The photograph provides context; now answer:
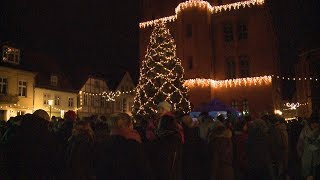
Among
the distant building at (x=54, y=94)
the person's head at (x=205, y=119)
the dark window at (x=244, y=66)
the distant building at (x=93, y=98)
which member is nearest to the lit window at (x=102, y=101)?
the distant building at (x=93, y=98)

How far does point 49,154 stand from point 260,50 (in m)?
30.6

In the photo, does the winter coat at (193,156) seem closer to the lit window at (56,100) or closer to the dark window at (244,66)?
the dark window at (244,66)

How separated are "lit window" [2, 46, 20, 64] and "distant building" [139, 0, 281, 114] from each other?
645 inches

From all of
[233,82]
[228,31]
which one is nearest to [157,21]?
[228,31]

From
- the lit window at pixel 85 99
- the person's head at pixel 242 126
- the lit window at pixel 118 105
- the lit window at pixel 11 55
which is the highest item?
the lit window at pixel 11 55

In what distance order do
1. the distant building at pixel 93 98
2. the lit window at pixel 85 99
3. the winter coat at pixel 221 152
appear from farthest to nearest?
1. the lit window at pixel 85 99
2. the distant building at pixel 93 98
3. the winter coat at pixel 221 152

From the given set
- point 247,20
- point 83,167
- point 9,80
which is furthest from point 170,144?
point 9,80

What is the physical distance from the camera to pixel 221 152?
8234mm

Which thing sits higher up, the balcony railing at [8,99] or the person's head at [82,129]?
the balcony railing at [8,99]

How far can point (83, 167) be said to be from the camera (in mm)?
6824

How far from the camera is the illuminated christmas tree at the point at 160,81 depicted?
2647 cm

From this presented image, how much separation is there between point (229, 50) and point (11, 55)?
21.5m

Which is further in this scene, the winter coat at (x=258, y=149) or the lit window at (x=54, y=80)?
the lit window at (x=54, y=80)

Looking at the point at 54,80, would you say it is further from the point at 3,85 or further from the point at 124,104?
the point at 124,104
